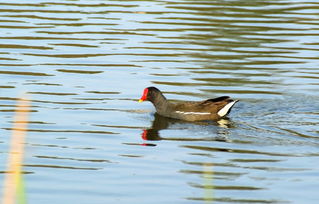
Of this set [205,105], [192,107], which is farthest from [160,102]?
[205,105]

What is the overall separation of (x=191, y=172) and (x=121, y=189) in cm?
105

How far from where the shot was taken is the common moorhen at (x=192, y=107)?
12961mm

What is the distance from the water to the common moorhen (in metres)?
0.16

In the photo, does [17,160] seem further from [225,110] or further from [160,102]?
[160,102]

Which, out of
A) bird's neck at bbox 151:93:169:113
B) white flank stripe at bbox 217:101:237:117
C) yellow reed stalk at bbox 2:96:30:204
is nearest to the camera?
yellow reed stalk at bbox 2:96:30:204

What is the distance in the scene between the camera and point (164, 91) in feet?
48.9

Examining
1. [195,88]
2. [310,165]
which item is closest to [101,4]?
[195,88]

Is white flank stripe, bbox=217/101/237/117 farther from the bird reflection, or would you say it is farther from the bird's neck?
the bird's neck

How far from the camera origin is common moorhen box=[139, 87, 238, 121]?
510 inches

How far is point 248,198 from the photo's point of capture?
28.6ft

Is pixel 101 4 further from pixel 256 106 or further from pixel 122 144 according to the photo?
pixel 122 144

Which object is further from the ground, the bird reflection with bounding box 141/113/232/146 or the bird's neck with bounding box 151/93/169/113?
the bird's neck with bounding box 151/93/169/113

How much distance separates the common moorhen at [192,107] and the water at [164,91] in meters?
0.16

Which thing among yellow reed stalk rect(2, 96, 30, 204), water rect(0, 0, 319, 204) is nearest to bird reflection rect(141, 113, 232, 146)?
water rect(0, 0, 319, 204)
